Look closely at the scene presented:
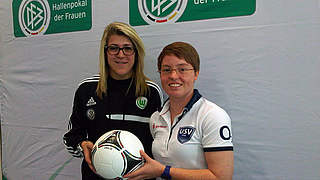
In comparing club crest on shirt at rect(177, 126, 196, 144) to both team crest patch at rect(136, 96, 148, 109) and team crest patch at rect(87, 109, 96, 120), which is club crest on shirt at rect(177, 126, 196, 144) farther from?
team crest patch at rect(87, 109, 96, 120)

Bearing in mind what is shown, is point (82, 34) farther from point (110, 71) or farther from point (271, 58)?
point (271, 58)

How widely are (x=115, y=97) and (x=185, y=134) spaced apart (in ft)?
1.40

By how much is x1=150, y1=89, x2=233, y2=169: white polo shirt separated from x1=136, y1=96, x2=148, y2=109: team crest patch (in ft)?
0.67

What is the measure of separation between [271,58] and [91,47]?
3.60ft

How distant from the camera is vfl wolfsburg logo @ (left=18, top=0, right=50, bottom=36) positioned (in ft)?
6.15

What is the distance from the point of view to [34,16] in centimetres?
192

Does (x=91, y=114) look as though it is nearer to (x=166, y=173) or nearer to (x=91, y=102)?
(x=91, y=102)

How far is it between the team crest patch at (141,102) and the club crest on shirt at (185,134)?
299mm

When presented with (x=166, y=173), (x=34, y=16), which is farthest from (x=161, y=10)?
(x=34, y=16)

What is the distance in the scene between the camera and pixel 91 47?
1705mm

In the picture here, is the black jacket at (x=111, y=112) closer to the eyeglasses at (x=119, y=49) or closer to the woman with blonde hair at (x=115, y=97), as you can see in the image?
the woman with blonde hair at (x=115, y=97)

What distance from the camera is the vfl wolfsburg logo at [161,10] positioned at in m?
1.44

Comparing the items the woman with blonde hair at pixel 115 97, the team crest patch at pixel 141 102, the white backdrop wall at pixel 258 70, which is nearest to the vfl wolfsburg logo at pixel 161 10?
the white backdrop wall at pixel 258 70

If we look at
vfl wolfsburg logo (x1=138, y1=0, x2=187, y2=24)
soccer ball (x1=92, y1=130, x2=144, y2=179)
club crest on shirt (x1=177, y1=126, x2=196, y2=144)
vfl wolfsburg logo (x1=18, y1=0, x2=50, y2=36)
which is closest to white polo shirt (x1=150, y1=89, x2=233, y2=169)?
club crest on shirt (x1=177, y1=126, x2=196, y2=144)
